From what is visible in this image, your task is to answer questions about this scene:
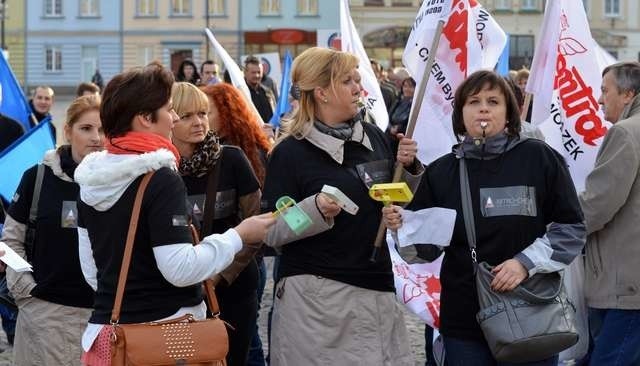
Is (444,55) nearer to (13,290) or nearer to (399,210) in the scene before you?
(399,210)

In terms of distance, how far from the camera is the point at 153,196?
412 cm

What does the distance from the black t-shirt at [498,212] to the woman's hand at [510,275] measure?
0.10 metres

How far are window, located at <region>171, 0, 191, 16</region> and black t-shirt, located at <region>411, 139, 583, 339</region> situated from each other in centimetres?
6726

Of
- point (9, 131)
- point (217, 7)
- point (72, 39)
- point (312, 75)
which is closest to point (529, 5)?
point (217, 7)

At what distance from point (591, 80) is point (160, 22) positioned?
215 feet

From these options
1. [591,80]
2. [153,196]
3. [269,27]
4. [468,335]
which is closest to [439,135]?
[591,80]

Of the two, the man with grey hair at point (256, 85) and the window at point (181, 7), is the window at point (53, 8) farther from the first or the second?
the man with grey hair at point (256, 85)

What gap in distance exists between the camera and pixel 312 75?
5.13 m

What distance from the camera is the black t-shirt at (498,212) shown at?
4715 millimetres

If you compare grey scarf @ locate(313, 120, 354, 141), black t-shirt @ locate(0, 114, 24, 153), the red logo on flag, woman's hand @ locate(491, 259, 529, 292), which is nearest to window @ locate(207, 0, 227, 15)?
black t-shirt @ locate(0, 114, 24, 153)

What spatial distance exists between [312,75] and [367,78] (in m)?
3.05

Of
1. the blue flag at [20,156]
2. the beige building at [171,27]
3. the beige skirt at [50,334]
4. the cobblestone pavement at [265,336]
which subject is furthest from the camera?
the beige building at [171,27]

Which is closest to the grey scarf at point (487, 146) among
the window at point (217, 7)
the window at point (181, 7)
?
the window at point (217, 7)

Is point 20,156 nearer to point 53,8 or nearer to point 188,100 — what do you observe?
point 188,100
